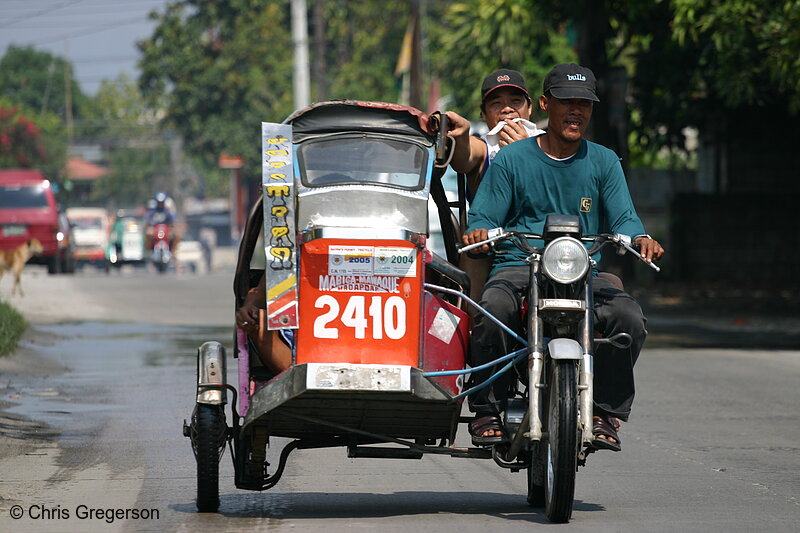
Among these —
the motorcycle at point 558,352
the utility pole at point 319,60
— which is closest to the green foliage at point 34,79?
the utility pole at point 319,60

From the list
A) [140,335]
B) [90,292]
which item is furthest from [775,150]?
[140,335]

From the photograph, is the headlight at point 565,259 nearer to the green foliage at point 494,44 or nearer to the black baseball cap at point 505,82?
the black baseball cap at point 505,82

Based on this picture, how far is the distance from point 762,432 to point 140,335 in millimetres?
10389

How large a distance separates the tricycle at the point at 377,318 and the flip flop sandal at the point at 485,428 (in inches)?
1.6

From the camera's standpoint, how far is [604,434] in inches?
257

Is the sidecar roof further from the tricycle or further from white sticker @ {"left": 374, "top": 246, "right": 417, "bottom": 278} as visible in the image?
white sticker @ {"left": 374, "top": 246, "right": 417, "bottom": 278}

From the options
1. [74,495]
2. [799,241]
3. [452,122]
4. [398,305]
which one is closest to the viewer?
[398,305]

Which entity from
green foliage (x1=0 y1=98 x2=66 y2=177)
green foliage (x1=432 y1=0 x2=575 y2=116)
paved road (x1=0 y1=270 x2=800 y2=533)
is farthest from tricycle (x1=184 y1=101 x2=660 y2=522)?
green foliage (x1=0 y1=98 x2=66 y2=177)

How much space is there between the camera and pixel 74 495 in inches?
299

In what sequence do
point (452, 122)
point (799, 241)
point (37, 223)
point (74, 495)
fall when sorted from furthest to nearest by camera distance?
point (37, 223) → point (799, 241) → point (74, 495) → point (452, 122)

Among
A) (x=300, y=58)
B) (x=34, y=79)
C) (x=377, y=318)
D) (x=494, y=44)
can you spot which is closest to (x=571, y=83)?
(x=377, y=318)

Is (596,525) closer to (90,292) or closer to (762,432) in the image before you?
(762,432)

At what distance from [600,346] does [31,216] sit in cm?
3234

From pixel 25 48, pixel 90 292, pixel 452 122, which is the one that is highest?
pixel 25 48
